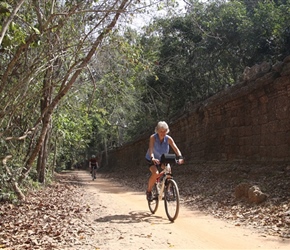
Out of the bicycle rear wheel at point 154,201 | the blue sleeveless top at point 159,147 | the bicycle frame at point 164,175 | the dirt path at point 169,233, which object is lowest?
the dirt path at point 169,233

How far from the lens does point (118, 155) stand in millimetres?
32750

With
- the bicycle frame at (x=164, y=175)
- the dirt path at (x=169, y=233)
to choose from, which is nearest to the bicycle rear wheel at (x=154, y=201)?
the dirt path at (x=169, y=233)

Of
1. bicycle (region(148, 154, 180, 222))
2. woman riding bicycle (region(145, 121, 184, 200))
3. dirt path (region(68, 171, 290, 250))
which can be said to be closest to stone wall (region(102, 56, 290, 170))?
dirt path (region(68, 171, 290, 250))

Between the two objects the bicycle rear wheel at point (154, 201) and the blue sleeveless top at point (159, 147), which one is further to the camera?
the bicycle rear wheel at point (154, 201)

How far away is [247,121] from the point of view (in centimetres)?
1088

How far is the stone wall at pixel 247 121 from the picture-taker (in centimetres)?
927

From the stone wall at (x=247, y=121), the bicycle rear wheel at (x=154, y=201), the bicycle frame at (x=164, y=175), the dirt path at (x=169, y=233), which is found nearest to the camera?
the dirt path at (x=169, y=233)

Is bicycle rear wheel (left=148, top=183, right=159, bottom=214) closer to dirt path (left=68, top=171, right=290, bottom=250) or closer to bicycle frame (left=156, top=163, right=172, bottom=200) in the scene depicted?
dirt path (left=68, top=171, right=290, bottom=250)

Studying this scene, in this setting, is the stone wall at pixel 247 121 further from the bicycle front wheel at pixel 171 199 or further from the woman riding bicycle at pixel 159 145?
the bicycle front wheel at pixel 171 199

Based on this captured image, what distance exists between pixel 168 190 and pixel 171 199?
0.22 m

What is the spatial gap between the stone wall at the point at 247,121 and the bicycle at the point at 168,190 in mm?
3840

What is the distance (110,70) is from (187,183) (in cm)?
473

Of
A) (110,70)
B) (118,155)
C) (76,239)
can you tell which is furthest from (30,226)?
(118,155)

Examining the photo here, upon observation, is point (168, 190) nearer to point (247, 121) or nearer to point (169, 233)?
point (169, 233)
